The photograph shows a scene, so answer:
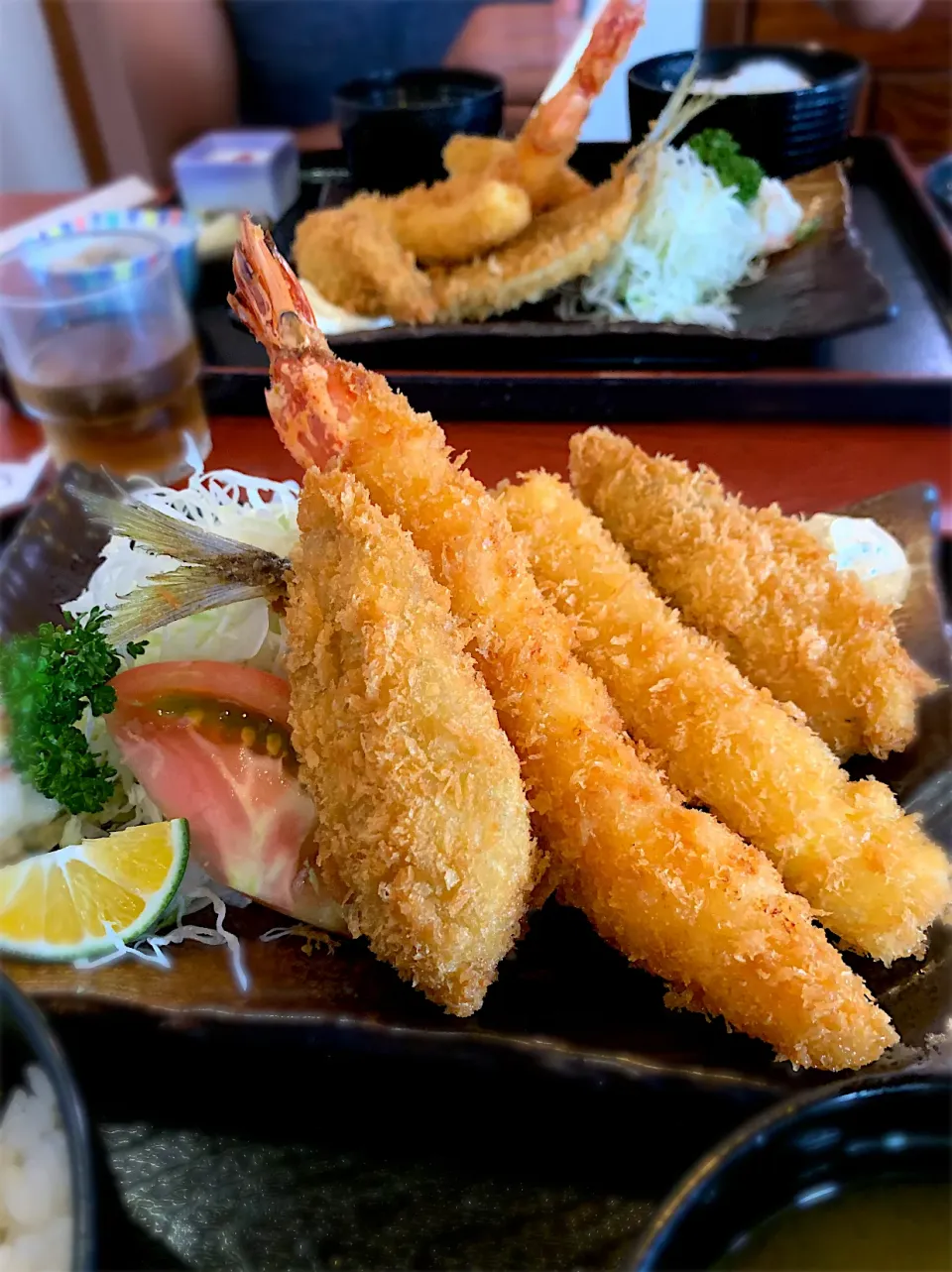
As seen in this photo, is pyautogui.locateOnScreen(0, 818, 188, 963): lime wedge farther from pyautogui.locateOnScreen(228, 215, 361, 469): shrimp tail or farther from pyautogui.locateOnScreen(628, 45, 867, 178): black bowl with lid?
pyautogui.locateOnScreen(628, 45, 867, 178): black bowl with lid

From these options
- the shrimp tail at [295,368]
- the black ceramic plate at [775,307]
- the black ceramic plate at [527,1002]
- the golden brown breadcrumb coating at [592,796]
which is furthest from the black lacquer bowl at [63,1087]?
the black ceramic plate at [775,307]

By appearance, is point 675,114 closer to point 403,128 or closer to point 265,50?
point 403,128

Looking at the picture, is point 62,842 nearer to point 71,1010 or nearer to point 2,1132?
point 71,1010

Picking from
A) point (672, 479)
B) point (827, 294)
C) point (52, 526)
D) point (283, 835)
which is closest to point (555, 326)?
point (827, 294)

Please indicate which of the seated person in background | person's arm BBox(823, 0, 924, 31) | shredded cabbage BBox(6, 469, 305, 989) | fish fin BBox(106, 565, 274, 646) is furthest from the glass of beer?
person's arm BBox(823, 0, 924, 31)

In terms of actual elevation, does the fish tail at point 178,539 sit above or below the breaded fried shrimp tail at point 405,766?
above

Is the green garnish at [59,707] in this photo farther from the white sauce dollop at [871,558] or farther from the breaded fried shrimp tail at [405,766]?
the white sauce dollop at [871,558]

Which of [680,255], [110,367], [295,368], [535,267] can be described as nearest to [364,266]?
[535,267]
